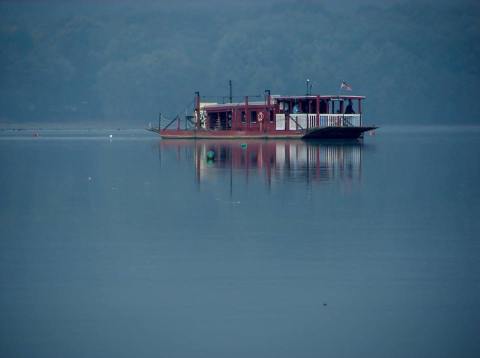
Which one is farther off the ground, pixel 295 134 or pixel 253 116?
pixel 253 116

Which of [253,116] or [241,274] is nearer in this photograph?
[241,274]

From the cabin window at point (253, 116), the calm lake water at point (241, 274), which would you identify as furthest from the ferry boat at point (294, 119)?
the calm lake water at point (241, 274)

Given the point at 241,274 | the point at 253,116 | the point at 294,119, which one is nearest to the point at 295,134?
the point at 294,119

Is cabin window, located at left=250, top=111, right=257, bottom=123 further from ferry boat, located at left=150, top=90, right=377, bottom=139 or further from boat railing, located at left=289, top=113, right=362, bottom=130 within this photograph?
boat railing, located at left=289, top=113, right=362, bottom=130

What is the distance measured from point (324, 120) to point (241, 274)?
61374mm

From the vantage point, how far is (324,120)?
73188 mm

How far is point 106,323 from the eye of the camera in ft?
33.3

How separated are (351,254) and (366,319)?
12.9 ft

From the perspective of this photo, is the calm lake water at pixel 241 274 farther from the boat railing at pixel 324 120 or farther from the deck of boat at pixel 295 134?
the boat railing at pixel 324 120

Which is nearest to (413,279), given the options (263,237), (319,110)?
(263,237)

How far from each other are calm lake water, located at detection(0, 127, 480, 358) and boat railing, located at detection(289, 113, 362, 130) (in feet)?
159

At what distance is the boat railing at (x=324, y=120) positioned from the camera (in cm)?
7306

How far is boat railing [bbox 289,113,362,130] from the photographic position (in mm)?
73062

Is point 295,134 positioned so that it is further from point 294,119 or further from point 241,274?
point 241,274
